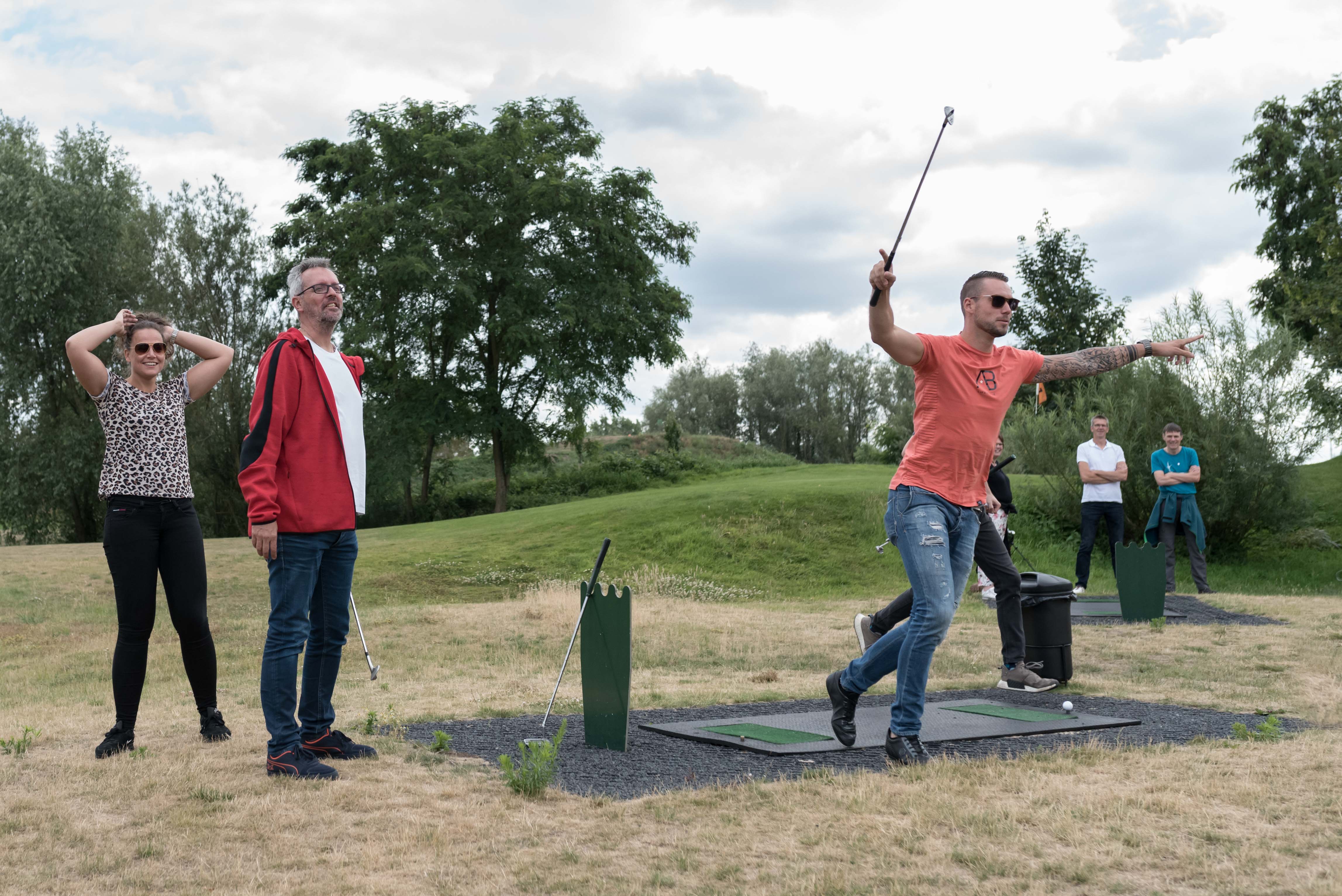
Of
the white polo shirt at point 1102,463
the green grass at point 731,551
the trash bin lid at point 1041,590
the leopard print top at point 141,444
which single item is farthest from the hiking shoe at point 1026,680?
the green grass at point 731,551

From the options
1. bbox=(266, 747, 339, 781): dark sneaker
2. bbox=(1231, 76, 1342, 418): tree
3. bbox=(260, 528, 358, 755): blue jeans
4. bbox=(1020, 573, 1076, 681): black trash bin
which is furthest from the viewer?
bbox=(1231, 76, 1342, 418): tree

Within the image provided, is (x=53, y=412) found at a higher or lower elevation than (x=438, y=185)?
lower

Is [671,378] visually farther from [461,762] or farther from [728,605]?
[461,762]

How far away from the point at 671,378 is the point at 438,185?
40766 millimetres

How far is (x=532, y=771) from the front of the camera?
4699 mm

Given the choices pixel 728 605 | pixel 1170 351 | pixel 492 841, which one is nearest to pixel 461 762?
pixel 492 841

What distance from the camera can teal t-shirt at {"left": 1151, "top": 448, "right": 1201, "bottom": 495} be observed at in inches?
566

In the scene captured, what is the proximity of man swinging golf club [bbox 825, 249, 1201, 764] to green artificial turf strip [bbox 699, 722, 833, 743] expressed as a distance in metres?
0.63

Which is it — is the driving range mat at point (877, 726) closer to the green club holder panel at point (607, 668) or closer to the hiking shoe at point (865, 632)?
the green club holder panel at point (607, 668)

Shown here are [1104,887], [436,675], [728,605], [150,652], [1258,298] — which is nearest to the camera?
[1104,887]

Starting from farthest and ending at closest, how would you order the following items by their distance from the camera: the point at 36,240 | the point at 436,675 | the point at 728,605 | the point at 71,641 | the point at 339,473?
the point at 36,240, the point at 728,605, the point at 71,641, the point at 436,675, the point at 339,473

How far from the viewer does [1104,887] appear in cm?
344

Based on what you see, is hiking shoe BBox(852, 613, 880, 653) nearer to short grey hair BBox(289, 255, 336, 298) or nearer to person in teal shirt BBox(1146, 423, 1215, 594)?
short grey hair BBox(289, 255, 336, 298)

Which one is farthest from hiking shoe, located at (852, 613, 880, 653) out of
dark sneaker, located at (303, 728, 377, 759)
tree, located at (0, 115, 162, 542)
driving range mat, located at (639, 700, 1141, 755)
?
tree, located at (0, 115, 162, 542)
